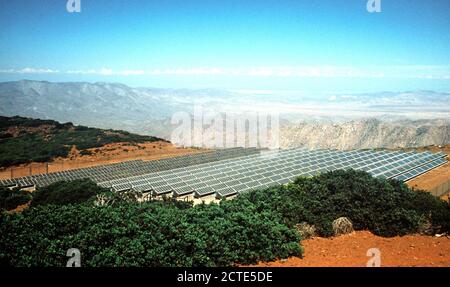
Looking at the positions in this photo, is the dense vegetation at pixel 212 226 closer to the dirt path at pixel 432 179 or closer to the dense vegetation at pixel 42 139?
the dirt path at pixel 432 179

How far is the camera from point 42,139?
55.0 meters

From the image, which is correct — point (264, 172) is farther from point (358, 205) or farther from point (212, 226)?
point (212, 226)

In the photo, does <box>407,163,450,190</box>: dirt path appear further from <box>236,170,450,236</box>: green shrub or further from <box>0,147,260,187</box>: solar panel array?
<box>0,147,260,187</box>: solar panel array

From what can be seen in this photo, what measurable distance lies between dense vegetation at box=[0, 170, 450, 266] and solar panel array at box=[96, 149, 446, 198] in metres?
8.87

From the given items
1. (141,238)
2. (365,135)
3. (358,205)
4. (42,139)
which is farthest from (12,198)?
(365,135)

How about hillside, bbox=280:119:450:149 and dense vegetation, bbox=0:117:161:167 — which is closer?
dense vegetation, bbox=0:117:161:167

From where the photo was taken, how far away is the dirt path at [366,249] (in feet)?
31.4

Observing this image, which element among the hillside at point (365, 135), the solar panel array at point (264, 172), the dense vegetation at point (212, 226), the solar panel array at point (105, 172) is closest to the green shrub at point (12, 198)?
the solar panel array at point (105, 172)

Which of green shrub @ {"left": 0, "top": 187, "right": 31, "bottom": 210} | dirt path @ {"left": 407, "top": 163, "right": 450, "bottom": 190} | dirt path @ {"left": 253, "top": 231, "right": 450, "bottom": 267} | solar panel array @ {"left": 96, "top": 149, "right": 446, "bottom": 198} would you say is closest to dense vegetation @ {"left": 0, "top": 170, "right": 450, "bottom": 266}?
dirt path @ {"left": 253, "top": 231, "right": 450, "bottom": 267}

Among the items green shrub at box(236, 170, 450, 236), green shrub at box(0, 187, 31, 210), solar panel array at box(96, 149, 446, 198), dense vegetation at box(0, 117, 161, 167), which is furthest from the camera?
dense vegetation at box(0, 117, 161, 167)

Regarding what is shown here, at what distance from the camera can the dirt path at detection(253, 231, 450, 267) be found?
31.4ft

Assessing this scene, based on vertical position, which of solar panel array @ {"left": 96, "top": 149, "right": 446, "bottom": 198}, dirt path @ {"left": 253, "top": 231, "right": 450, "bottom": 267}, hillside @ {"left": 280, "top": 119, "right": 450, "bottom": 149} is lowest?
hillside @ {"left": 280, "top": 119, "right": 450, "bottom": 149}

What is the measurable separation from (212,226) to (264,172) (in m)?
15.5
